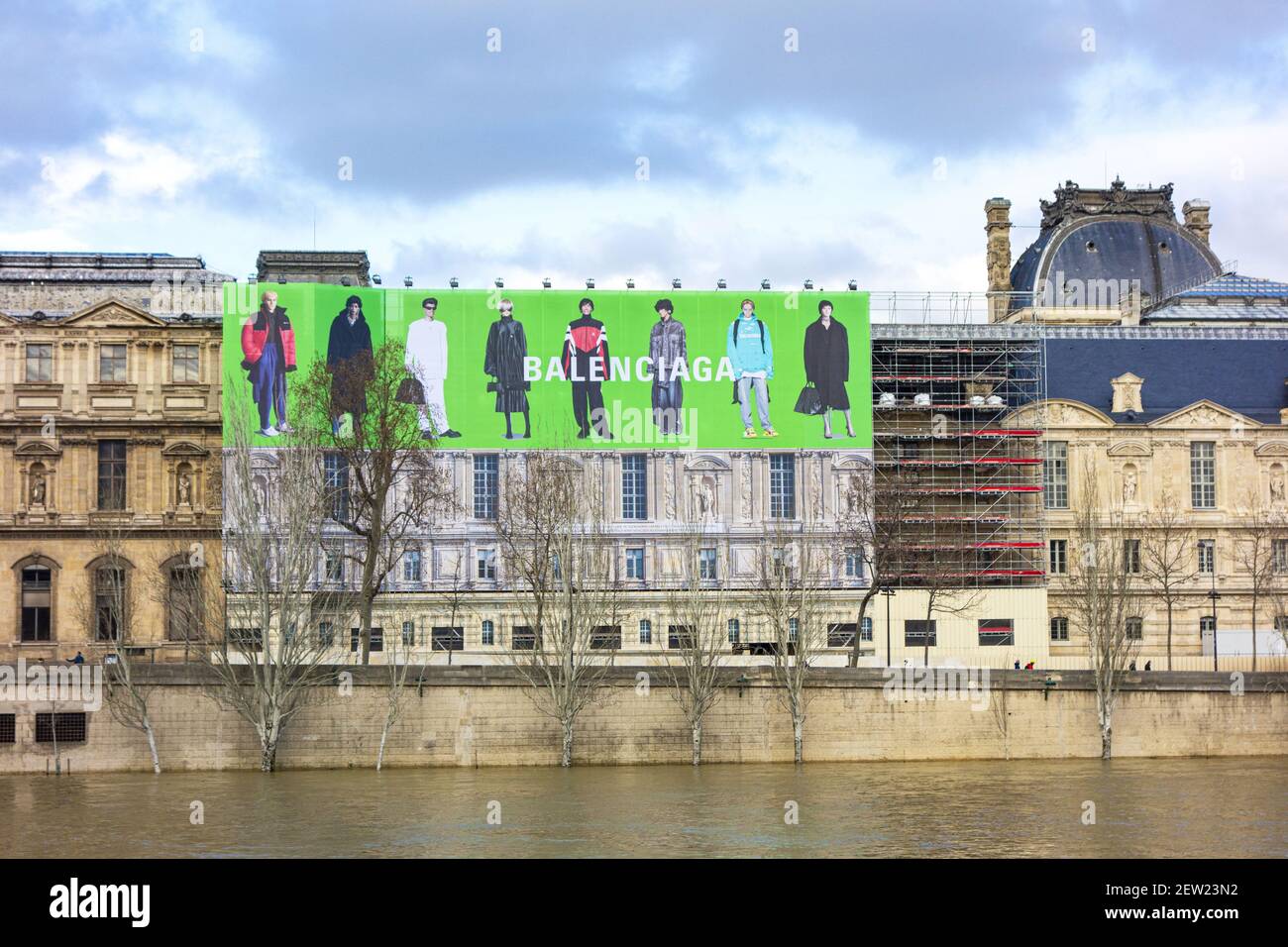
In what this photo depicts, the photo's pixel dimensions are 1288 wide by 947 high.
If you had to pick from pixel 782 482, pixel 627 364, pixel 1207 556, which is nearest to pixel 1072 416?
pixel 1207 556

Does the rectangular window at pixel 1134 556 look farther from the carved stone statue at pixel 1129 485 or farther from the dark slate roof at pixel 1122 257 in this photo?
the dark slate roof at pixel 1122 257

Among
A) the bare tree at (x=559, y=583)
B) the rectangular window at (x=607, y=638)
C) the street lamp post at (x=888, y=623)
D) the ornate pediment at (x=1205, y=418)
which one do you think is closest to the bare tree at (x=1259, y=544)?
the ornate pediment at (x=1205, y=418)

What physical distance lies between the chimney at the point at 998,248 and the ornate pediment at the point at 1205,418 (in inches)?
796

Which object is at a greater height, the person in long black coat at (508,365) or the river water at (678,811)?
the person in long black coat at (508,365)

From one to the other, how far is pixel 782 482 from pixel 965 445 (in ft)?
29.4

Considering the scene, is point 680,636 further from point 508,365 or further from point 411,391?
point 411,391

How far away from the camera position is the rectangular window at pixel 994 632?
7362 cm

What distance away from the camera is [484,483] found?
72.4 m

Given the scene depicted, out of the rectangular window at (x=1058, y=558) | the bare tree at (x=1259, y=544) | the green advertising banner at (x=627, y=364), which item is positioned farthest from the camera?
the rectangular window at (x=1058, y=558)

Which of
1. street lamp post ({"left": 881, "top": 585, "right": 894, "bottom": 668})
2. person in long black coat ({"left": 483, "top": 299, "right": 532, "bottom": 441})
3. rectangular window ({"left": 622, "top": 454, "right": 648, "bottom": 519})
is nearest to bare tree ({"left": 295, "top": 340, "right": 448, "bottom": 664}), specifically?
person in long black coat ({"left": 483, "top": 299, "right": 532, "bottom": 441})

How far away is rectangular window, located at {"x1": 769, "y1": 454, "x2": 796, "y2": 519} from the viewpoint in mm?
73438

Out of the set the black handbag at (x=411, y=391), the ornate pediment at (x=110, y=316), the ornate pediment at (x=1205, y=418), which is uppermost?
the ornate pediment at (x=110, y=316)

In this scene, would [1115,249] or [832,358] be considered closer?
[832,358]
